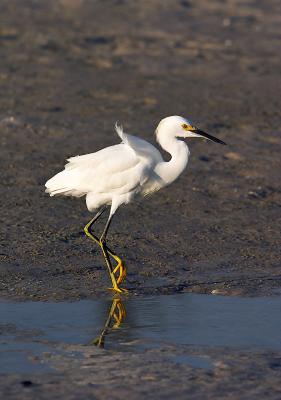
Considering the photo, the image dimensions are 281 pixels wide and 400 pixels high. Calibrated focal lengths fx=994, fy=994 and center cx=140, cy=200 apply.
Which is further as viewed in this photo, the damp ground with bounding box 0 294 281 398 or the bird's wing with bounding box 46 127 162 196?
the bird's wing with bounding box 46 127 162 196

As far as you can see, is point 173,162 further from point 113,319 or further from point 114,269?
point 113,319

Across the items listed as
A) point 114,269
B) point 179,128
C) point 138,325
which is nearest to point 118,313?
point 138,325

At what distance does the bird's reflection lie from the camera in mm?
6491

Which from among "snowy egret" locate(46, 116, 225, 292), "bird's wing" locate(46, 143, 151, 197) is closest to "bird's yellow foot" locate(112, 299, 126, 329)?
"snowy egret" locate(46, 116, 225, 292)

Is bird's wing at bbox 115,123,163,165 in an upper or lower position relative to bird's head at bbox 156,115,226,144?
lower

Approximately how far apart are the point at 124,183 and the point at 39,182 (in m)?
2.53

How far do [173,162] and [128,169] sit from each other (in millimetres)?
365

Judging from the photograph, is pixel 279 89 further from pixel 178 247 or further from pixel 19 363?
pixel 19 363

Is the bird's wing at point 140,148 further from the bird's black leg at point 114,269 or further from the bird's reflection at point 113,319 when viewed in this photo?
the bird's reflection at point 113,319

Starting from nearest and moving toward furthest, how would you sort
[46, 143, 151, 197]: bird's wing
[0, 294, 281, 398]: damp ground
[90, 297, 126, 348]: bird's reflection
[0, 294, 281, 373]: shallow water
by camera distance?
[0, 294, 281, 398]: damp ground
[0, 294, 281, 373]: shallow water
[90, 297, 126, 348]: bird's reflection
[46, 143, 151, 197]: bird's wing

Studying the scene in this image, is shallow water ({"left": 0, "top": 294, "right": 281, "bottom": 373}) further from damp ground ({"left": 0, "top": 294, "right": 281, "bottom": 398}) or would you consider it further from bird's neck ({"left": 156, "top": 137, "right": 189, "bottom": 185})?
bird's neck ({"left": 156, "top": 137, "right": 189, "bottom": 185})

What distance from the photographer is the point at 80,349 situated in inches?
248

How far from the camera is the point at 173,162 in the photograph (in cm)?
791

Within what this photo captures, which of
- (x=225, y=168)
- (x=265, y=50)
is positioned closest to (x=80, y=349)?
(x=225, y=168)
